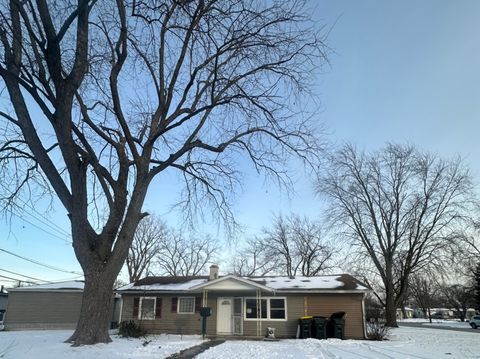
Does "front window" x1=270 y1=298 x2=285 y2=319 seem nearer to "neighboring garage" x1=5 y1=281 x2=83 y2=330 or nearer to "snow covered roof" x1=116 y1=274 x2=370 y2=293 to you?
"snow covered roof" x1=116 y1=274 x2=370 y2=293

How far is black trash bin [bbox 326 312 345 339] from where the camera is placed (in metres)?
18.7

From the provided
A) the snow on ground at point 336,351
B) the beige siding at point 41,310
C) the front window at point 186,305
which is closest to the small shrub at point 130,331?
the front window at point 186,305

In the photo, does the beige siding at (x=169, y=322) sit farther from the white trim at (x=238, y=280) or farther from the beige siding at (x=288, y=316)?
the white trim at (x=238, y=280)

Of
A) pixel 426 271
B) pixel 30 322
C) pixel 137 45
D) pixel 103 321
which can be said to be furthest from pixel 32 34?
pixel 426 271

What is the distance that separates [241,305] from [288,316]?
2682 millimetres

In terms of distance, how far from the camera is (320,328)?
18.7 meters

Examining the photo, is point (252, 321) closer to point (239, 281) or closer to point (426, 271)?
point (239, 281)

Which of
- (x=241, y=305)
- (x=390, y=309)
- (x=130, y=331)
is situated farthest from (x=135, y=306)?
(x=390, y=309)

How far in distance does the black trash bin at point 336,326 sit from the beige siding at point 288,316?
2.59 ft

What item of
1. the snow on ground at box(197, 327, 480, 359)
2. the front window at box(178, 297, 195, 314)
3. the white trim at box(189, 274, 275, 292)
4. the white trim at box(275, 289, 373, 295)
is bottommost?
the snow on ground at box(197, 327, 480, 359)

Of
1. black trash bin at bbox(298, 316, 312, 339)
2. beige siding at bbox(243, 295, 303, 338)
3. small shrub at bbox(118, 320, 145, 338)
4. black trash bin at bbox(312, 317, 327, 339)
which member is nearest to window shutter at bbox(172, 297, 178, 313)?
small shrub at bbox(118, 320, 145, 338)

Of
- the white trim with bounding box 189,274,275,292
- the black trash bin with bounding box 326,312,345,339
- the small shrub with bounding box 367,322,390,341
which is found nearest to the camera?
the black trash bin with bounding box 326,312,345,339

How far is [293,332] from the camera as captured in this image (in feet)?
65.8

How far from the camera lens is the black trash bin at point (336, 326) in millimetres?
18719
